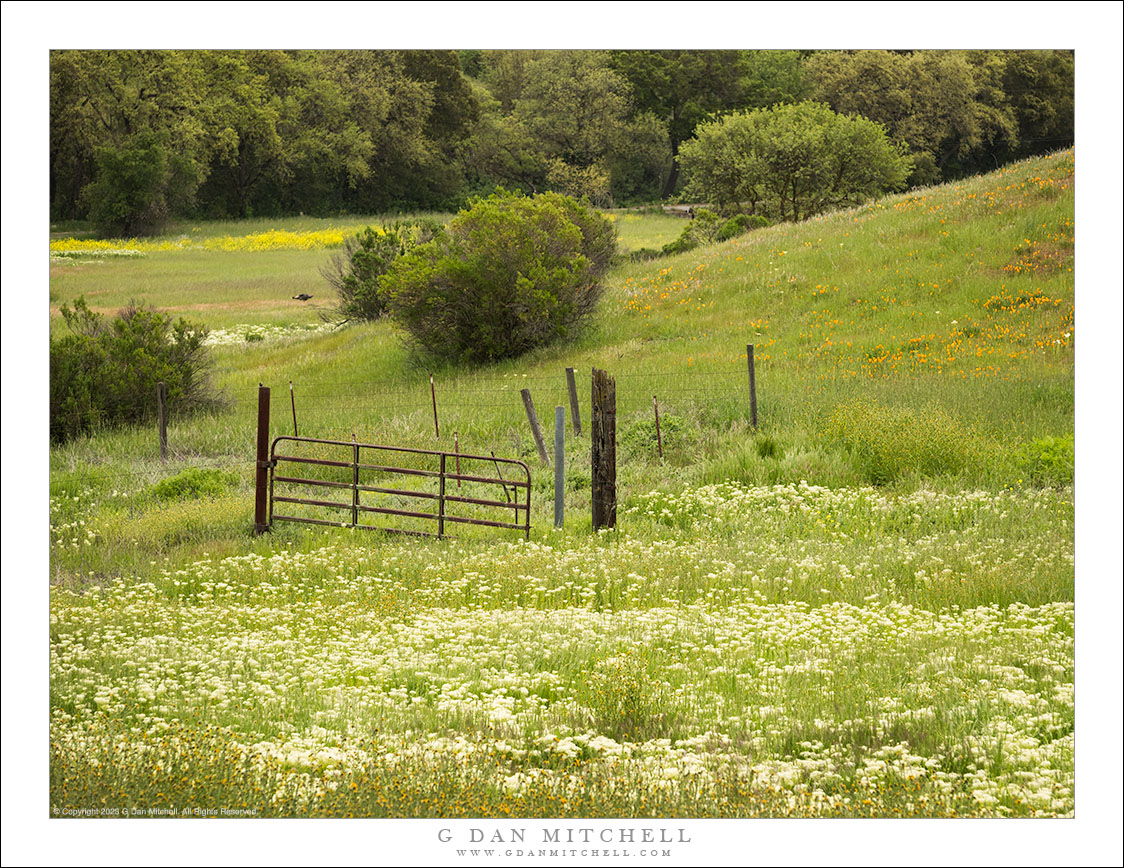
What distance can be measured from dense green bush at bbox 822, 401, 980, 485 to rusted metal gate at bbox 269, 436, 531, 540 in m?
4.75

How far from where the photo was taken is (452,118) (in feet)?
108

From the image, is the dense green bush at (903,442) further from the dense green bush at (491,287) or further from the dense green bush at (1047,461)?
the dense green bush at (491,287)

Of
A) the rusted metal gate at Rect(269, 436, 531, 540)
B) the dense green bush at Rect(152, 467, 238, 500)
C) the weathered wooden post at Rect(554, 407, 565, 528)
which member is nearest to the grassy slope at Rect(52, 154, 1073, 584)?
the dense green bush at Rect(152, 467, 238, 500)

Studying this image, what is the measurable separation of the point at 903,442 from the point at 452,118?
23078 mm

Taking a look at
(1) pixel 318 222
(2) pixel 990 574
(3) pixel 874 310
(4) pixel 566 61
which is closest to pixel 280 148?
(1) pixel 318 222

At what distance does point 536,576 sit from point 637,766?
156 inches

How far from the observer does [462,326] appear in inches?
897

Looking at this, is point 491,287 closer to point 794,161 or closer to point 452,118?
point 452,118

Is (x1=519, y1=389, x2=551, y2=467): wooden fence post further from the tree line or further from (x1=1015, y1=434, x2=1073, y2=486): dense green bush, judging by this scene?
the tree line

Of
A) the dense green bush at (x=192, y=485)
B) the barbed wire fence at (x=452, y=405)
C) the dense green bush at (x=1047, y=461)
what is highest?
the barbed wire fence at (x=452, y=405)

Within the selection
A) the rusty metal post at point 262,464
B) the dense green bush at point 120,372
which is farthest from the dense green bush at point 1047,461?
the dense green bush at point 120,372

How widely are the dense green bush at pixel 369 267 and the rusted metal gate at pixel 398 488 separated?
12.5 m

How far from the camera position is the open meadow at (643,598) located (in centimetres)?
657

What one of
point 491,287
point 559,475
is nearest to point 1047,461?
point 559,475
